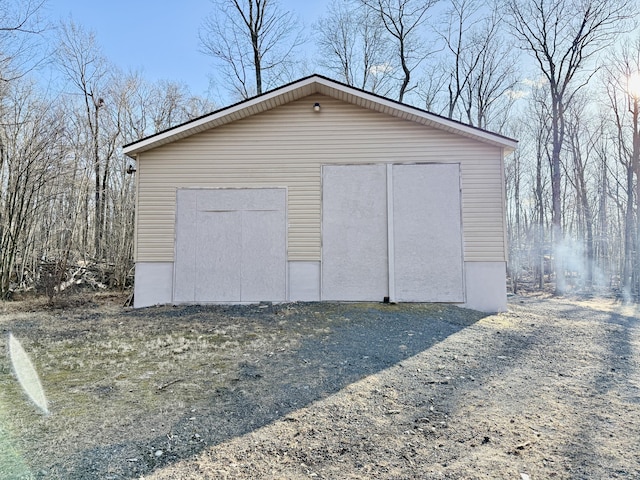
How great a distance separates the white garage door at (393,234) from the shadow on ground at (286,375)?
516 millimetres

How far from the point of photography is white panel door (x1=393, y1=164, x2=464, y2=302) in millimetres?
7719

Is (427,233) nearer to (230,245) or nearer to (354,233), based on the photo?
(354,233)

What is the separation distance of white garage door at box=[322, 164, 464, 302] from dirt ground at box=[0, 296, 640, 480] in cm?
168

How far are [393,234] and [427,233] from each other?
2.27 feet

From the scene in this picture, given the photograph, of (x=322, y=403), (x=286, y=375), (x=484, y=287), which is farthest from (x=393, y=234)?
(x=322, y=403)

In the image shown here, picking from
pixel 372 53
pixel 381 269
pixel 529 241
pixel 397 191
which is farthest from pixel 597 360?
pixel 529 241

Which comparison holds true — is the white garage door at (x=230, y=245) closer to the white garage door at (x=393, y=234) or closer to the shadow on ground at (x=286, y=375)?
the shadow on ground at (x=286, y=375)

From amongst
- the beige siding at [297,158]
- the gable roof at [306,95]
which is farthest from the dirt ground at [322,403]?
the gable roof at [306,95]

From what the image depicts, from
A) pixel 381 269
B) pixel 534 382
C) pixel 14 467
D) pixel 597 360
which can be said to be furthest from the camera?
pixel 381 269

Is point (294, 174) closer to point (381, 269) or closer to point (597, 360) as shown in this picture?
point (381, 269)

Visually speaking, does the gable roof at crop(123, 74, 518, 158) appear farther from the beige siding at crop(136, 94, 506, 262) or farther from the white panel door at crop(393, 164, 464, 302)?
the white panel door at crop(393, 164, 464, 302)

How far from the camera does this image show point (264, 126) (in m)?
8.06

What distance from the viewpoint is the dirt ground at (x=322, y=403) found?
2.35 metres

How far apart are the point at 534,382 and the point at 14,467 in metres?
4.29
